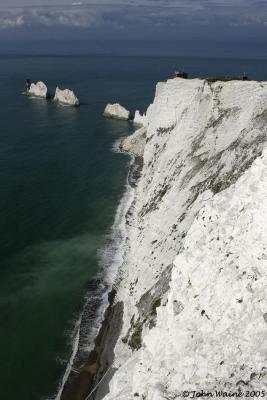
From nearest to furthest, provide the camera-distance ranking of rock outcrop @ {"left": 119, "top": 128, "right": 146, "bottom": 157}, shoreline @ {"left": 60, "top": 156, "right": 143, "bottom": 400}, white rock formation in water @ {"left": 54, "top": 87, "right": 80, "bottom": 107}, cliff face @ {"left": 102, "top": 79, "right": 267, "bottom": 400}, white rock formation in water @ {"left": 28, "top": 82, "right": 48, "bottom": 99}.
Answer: cliff face @ {"left": 102, "top": 79, "right": 267, "bottom": 400}, shoreline @ {"left": 60, "top": 156, "right": 143, "bottom": 400}, rock outcrop @ {"left": 119, "top": 128, "right": 146, "bottom": 157}, white rock formation in water @ {"left": 54, "top": 87, "right": 80, "bottom": 107}, white rock formation in water @ {"left": 28, "top": 82, "right": 48, "bottom": 99}

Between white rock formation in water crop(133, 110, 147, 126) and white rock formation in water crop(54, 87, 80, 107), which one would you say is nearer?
white rock formation in water crop(133, 110, 147, 126)

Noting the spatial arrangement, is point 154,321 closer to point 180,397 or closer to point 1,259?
point 180,397

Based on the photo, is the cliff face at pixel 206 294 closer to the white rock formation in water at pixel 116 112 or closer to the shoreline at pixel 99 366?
the shoreline at pixel 99 366

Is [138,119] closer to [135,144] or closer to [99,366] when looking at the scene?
[135,144]

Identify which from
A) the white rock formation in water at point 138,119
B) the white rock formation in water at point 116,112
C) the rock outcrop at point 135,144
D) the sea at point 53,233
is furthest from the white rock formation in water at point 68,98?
→ the rock outcrop at point 135,144

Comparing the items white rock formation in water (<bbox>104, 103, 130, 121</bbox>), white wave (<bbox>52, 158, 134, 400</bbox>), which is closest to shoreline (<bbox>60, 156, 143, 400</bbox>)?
white wave (<bbox>52, 158, 134, 400</bbox>)

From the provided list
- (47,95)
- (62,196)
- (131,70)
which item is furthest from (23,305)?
(131,70)

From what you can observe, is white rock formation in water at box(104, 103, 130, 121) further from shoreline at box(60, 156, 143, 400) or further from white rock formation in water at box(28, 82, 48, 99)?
shoreline at box(60, 156, 143, 400)

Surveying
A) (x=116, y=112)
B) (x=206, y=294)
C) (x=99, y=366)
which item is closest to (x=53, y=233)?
(x=99, y=366)
